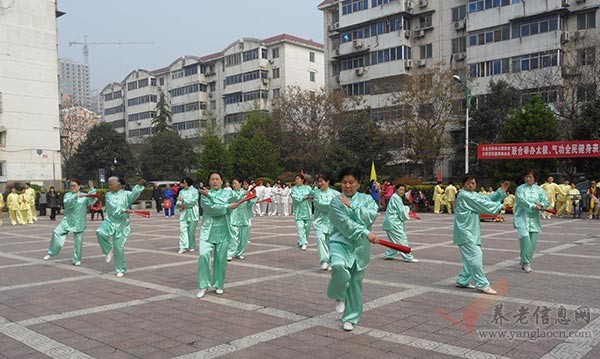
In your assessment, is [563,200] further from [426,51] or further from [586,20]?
[426,51]

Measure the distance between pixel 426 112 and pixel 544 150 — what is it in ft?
30.5

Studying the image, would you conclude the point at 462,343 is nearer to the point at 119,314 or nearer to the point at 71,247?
the point at 119,314

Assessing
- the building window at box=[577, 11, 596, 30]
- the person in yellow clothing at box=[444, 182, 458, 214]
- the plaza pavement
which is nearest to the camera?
the plaza pavement

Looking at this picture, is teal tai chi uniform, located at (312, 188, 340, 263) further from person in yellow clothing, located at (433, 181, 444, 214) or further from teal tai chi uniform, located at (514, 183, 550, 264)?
person in yellow clothing, located at (433, 181, 444, 214)

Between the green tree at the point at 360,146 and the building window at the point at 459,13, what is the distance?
1015 centimetres

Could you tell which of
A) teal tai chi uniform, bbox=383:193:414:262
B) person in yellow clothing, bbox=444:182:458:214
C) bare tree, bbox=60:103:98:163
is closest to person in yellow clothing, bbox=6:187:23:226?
teal tai chi uniform, bbox=383:193:414:262

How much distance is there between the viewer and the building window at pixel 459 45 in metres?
35.8

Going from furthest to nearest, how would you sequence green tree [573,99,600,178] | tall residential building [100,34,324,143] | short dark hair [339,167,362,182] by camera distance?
tall residential building [100,34,324,143] → green tree [573,99,600,178] → short dark hair [339,167,362,182]

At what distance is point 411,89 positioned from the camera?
30.6 m

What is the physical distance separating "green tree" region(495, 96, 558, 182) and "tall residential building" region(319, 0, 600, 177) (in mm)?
3779

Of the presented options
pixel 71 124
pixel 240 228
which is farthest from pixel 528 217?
pixel 71 124

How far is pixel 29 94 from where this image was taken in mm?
→ 37750

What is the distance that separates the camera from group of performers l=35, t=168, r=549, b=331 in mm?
5250

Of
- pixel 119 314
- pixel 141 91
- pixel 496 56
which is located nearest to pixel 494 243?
pixel 119 314
